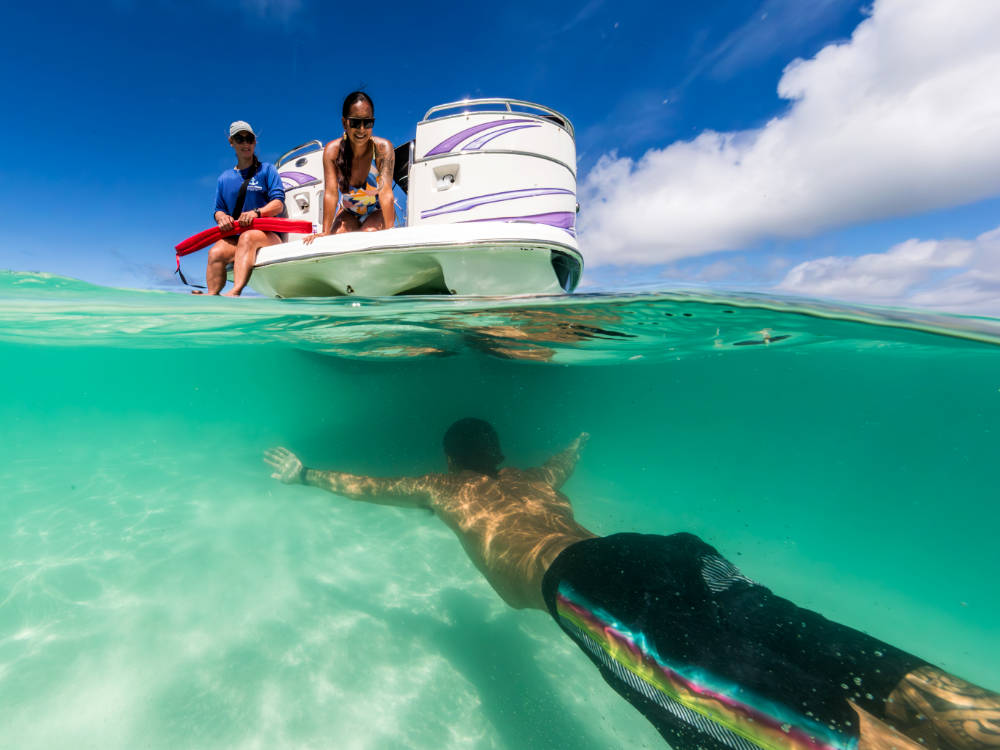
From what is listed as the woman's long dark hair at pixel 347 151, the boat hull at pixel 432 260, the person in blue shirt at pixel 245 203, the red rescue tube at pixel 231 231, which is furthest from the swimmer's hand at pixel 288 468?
the woman's long dark hair at pixel 347 151

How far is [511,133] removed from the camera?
21.5ft

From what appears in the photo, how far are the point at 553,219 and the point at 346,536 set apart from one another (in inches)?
260

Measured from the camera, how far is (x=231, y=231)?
620 cm

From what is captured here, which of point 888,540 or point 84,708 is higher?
point 84,708

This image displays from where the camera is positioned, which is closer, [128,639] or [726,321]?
[128,639]

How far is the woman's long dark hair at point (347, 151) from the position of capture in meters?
5.52

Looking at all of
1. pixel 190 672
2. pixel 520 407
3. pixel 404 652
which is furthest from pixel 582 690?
pixel 520 407

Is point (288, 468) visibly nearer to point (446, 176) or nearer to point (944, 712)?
point (446, 176)

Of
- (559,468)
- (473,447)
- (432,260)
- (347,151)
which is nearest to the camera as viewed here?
(432,260)

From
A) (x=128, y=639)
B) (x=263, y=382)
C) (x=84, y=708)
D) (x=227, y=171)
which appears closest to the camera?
(x=84, y=708)

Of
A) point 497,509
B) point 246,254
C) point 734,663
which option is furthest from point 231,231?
point 734,663

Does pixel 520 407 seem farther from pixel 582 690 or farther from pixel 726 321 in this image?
pixel 582 690

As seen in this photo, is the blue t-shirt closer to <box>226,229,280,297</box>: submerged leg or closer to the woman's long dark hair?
<box>226,229,280,297</box>: submerged leg

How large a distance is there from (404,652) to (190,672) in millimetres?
2105
